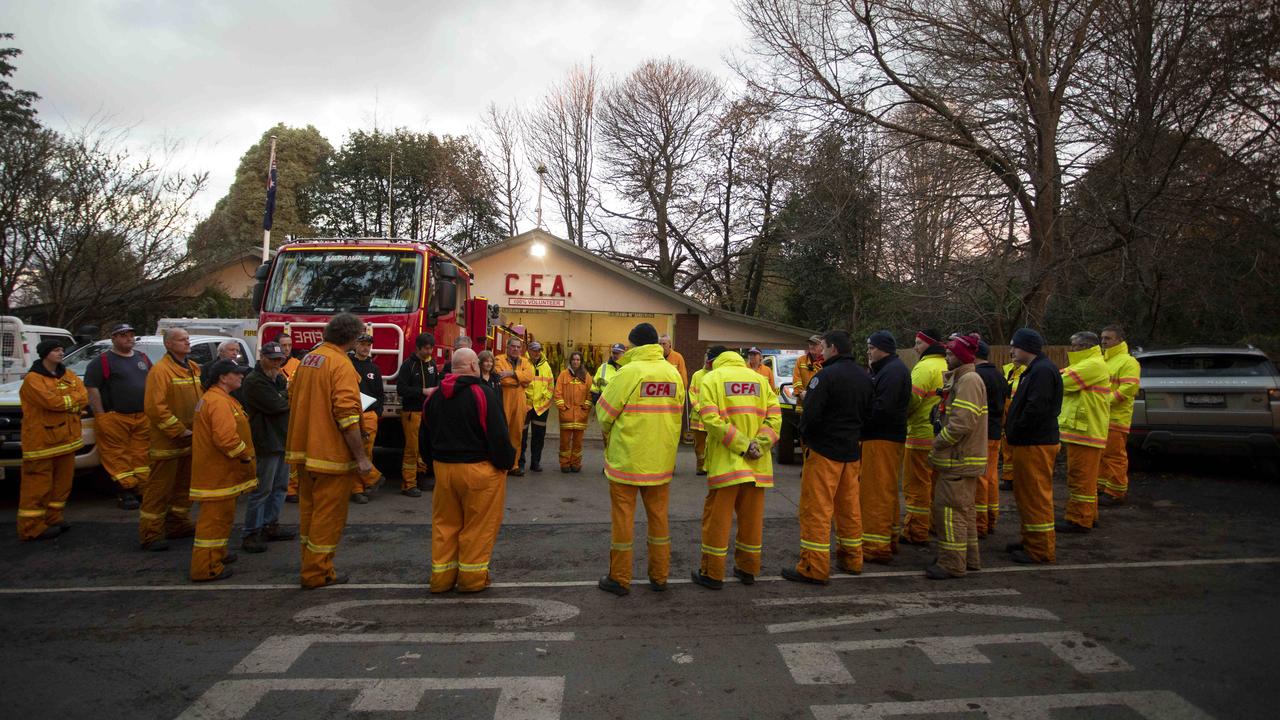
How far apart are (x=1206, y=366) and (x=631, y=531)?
27.9ft

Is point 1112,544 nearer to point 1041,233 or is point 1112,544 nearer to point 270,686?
point 270,686

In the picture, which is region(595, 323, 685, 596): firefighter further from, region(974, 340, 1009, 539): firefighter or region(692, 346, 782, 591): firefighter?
region(974, 340, 1009, 539): firefighter

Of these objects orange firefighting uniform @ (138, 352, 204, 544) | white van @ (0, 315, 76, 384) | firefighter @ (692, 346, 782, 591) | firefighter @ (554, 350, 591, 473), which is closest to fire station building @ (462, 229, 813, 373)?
firefighter @ (554, 350, 591, 473)

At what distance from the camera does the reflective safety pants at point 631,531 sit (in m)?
5.04

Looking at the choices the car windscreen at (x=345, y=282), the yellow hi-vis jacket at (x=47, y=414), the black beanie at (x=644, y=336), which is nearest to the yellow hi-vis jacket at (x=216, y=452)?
the yellow hi-vis jacket at (x=47, y=414)

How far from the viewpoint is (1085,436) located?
6.68 m

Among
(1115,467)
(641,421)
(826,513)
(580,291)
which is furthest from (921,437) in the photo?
(580,291)

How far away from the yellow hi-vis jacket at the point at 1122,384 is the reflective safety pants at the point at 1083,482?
124 cm

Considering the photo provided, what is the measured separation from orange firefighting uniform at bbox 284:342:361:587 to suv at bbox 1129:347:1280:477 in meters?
9.43

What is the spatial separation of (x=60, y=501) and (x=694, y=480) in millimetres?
7150

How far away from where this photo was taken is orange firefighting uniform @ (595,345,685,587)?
502 cm

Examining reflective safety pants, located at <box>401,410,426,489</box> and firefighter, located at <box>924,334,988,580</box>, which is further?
reflective safety pants, located at <box>401,410,426,489</box>

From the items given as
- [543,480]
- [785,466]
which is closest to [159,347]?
[543,480]

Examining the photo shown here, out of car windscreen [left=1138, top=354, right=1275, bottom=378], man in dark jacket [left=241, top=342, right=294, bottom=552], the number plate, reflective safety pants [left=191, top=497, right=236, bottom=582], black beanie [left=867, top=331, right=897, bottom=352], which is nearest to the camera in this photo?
reflective safety pants [left=191, top=497, right=236, bottom=582]
